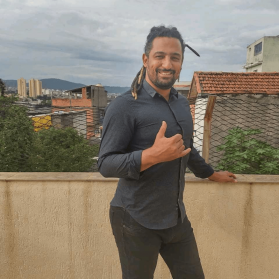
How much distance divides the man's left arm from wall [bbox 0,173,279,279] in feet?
0.41

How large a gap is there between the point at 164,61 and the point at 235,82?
1190cm

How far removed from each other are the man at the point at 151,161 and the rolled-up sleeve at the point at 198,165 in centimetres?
26

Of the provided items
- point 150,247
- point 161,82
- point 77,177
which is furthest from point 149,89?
point 77,177

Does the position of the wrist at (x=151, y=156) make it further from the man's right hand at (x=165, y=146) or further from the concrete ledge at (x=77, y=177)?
the concrete ledge at (x=77, y=177)

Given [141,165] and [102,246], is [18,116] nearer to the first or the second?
[102,246]

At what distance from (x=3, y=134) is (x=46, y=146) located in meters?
0.59

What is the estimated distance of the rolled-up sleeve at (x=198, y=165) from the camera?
1.64 m

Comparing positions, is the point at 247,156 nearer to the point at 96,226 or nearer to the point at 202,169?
the point at 202,169

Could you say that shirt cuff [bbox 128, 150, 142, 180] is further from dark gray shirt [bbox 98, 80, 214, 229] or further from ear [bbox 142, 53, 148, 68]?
ear [bbox 142, 53, 148, 68]

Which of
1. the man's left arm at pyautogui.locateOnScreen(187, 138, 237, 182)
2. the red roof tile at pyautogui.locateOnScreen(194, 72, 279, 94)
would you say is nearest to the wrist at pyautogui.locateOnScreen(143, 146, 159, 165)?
the man's left arm at pyautogui.locateOnScreen(187, 138, 237, 182)

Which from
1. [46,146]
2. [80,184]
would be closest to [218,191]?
[80,184]

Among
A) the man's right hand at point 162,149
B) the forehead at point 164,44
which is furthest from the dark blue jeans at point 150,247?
the forehead at point 164,44

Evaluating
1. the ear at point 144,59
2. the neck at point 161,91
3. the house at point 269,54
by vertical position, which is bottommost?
the neck at point 161,91

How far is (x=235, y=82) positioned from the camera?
1211cm
